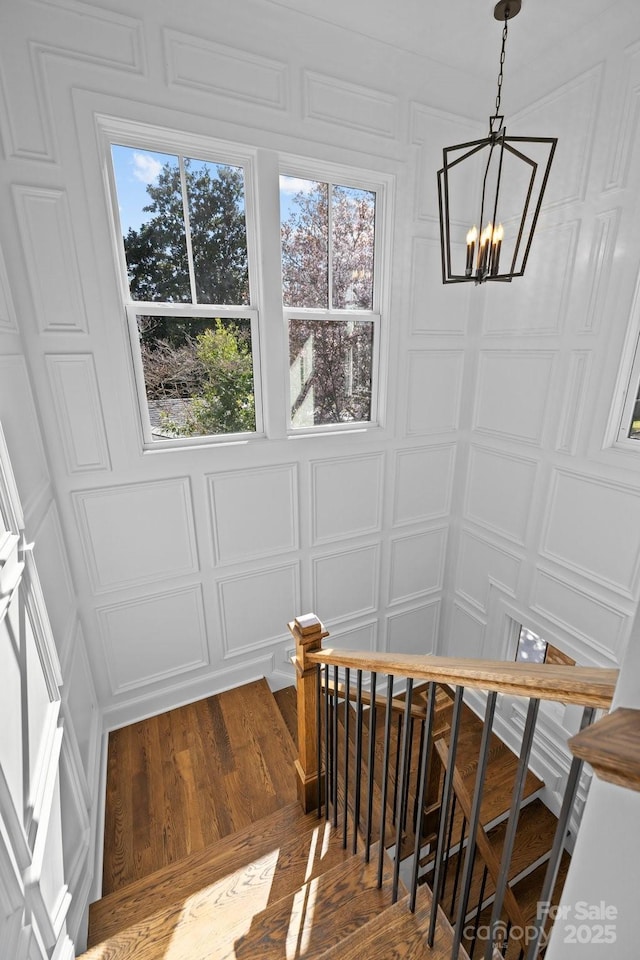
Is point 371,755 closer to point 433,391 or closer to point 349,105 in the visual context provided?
point 433,391

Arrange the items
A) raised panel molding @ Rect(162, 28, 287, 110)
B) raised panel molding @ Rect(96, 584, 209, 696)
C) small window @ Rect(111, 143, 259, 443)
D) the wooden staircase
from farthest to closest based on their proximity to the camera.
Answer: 1. raised panel molding @ Rect(96, 584, 209, 696)
2. small window @ Rect(111, 143, 259, 443)
3. raised panel molding @ Rect(162, 28, 287, 110)
4. the wooden staircase

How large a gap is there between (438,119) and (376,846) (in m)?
3.70

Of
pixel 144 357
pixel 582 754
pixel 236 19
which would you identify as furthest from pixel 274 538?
pixel 236 19

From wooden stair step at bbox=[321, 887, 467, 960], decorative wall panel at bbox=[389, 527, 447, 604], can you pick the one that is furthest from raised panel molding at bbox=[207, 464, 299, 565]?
wooden stair step at bbox=[321, 887, 467, 960]

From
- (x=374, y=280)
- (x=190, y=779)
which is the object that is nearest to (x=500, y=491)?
(x=374, y=280)

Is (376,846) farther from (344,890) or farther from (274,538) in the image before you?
(274,538)

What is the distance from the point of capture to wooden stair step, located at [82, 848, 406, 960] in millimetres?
1350

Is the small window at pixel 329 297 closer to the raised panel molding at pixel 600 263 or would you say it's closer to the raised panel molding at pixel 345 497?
the raised panel molding at pixel 345 497

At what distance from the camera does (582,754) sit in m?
0.46

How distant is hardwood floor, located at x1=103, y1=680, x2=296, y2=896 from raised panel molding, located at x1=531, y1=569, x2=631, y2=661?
186 cm

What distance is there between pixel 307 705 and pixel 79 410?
1.77m

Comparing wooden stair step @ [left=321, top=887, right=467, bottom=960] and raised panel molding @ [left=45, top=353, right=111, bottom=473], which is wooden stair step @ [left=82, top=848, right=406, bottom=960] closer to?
wooden stair step @ [left=321, top=887, right=467, bottom=960]

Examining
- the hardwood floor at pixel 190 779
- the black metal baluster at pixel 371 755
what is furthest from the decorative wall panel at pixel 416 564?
the black metal baluster at pixel 371 755

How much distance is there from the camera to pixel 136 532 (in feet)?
7.93
